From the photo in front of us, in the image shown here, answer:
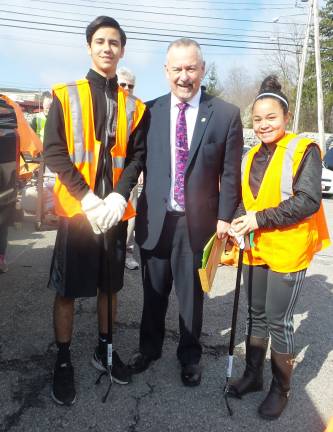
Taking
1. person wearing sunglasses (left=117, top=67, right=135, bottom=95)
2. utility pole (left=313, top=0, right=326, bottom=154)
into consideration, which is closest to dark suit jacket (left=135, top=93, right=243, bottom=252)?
person wearing sunglasses (left=117, top=67, right=135, bottom=95)

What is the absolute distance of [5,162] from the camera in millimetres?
2822

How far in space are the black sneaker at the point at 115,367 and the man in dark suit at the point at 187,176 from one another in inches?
15.6

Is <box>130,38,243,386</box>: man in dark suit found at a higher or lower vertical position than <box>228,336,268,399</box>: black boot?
higher

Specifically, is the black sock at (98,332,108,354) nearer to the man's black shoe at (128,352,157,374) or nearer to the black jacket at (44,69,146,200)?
the man's black shoe at (128,352,157,374)

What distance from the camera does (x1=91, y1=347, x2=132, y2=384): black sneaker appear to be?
8.70 ft

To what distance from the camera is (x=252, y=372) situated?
2623 mm

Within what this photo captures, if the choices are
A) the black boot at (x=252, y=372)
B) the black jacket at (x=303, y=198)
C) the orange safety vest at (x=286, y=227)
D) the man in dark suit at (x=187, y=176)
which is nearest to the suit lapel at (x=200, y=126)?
the man in dark suit at (x=187, y=176)

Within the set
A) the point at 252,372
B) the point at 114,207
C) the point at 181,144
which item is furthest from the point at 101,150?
the point at 252,372

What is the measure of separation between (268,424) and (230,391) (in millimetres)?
315

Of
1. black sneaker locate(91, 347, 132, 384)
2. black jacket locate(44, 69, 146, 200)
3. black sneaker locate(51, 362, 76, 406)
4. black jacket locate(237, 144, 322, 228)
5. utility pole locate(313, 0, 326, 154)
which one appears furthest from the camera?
utility pole locate(313, 0, 326, 154)

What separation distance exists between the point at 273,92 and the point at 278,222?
0.76 meters

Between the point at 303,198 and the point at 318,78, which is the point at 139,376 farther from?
the point at 318,78

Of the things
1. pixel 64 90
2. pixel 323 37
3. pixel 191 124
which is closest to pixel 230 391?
pixel 191 124

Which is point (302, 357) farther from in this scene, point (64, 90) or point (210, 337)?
point (64, 90)
